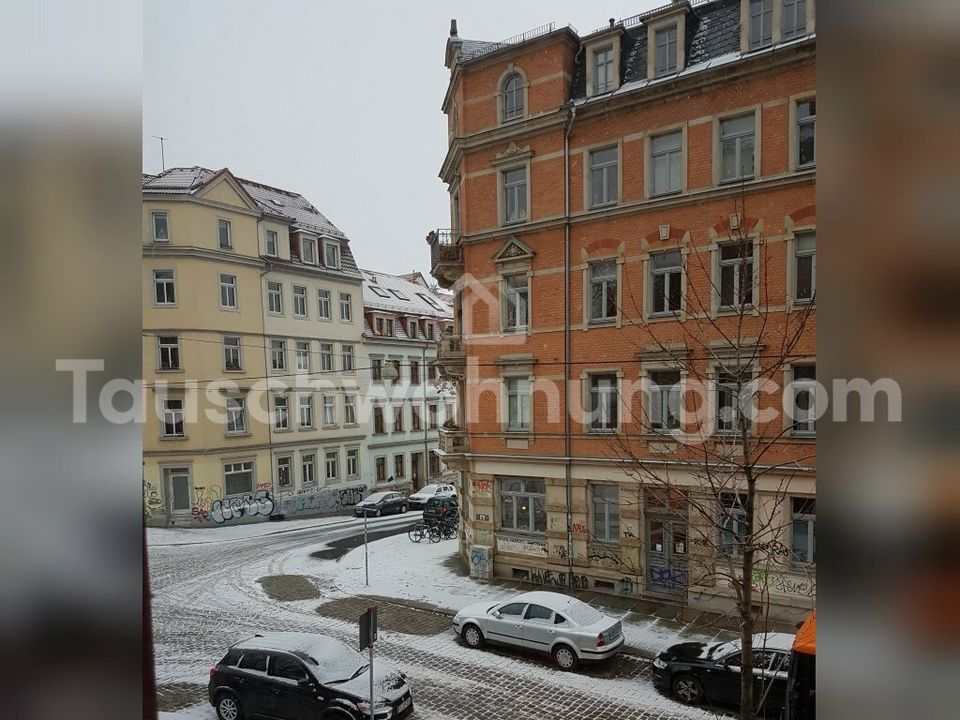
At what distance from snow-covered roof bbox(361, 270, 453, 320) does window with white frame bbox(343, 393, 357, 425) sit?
338mm

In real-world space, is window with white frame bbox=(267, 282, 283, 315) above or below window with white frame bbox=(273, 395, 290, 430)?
above

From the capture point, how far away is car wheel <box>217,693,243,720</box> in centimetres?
171

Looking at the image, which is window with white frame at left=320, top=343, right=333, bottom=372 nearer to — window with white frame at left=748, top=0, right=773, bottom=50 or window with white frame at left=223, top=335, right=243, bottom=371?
window with white frame at left=223, top=335, right=243, bottom=371

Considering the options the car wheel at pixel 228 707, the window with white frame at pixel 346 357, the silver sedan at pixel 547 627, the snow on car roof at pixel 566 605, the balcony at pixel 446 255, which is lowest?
the car wheel at pixel 228 707

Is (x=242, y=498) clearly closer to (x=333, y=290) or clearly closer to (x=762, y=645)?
(x=333, y=290)

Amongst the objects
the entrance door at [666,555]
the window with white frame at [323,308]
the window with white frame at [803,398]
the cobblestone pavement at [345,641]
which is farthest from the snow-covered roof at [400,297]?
the window with white frame at [803,398]

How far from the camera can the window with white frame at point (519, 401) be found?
74.4 inches

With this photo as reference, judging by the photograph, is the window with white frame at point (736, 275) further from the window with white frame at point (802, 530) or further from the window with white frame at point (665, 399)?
the window with white frame at point (802, 530)

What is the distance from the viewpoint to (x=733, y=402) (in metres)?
1.67

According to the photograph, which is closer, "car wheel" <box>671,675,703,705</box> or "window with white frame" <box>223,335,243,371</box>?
"car wheel" <box>671,675,703,705</box>

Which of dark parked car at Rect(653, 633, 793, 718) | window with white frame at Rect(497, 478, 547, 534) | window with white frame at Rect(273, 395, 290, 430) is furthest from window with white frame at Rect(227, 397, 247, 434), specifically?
dark parked car at Rect(653, 633, 793, 718)

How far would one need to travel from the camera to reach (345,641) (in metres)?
1.79

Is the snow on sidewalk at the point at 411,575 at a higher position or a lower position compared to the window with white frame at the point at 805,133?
lower
